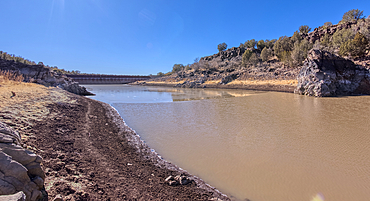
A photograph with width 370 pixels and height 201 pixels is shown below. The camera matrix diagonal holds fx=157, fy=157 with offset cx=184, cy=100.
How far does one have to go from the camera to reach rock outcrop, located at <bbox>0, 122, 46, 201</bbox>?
7.13 ft

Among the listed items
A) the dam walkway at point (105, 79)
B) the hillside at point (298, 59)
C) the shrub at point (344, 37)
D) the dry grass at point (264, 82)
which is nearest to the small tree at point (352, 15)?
the hillside at point (298, 59)

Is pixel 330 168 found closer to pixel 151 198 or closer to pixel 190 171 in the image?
pixel 190 171

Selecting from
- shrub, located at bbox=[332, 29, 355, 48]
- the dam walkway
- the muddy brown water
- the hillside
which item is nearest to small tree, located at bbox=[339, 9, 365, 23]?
the hillside

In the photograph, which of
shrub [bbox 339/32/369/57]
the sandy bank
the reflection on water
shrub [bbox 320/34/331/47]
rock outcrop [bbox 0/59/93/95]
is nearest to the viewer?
rock outcrop [bbox 0/59/93/95]

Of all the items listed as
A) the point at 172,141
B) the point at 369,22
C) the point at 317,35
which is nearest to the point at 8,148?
the point at 172,141

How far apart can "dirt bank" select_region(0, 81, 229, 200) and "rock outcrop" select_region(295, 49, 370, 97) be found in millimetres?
24815

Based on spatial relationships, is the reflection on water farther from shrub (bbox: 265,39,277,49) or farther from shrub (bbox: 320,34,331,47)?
shrub (bbox: 265,39,277,49)

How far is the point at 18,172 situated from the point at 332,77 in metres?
29.4

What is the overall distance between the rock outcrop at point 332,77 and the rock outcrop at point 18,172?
27.4 meters

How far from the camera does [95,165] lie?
4391mm

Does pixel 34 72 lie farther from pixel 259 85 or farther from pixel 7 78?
pixel 259 85

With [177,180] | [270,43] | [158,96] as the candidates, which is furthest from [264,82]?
[270,43]

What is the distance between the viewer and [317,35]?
52.3m

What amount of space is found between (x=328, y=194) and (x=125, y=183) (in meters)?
Answer: 4.87
